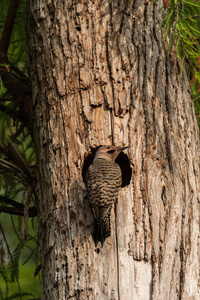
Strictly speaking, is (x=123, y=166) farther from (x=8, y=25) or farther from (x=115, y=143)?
(x=8, y=25)

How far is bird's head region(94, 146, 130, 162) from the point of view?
12.3ft

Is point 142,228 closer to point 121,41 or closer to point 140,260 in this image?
point 140,260

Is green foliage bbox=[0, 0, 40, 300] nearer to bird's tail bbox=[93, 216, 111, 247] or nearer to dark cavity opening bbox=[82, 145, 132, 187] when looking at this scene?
dark cavity opening bbox=[82, 145, 132, 187]

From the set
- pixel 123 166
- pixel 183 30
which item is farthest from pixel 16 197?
pixel 183 30

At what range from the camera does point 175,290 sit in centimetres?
334

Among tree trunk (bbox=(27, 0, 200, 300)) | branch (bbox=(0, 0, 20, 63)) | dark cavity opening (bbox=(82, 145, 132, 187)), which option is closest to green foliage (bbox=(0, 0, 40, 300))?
branch (bbox=(0, 0, 20, 63))

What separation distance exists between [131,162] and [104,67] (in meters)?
0.90

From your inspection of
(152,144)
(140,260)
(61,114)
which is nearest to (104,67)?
(61,114)

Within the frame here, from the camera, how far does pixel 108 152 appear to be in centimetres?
389

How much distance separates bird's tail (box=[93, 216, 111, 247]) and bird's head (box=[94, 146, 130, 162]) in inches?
25.9

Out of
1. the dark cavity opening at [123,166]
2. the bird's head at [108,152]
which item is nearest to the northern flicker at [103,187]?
the bird's head at [108,152]

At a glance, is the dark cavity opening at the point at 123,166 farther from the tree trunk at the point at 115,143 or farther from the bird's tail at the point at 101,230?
the bird's tail at the point at 101,230

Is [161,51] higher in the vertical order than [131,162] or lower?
higher

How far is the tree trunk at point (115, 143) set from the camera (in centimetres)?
334
